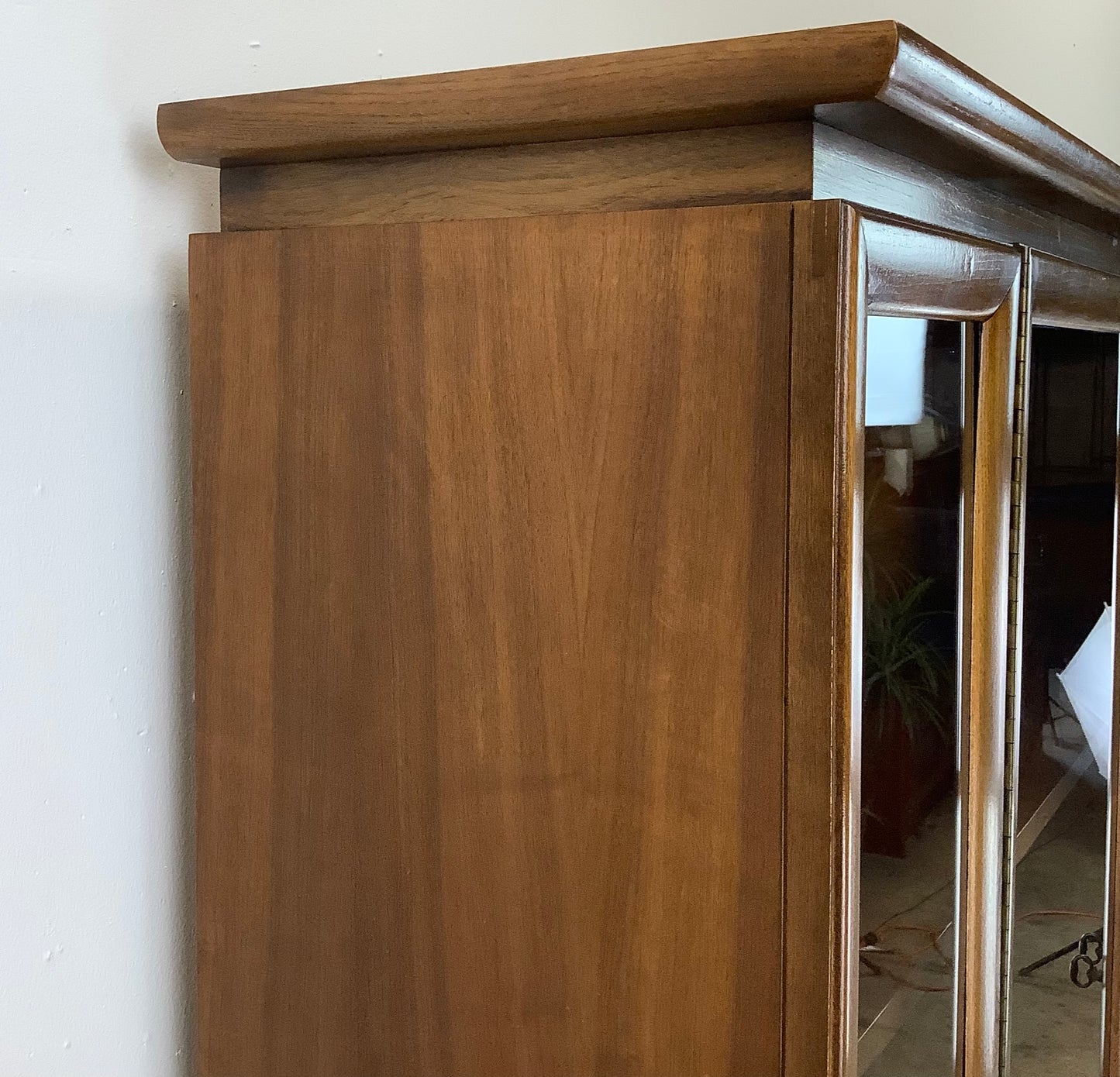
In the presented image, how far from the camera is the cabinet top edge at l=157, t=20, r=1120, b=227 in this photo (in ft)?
1.74

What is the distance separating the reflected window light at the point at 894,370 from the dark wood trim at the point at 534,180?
0.29 ft

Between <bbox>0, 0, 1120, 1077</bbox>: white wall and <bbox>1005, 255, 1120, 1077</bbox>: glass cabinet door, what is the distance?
1.71 ft

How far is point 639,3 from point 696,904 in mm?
847

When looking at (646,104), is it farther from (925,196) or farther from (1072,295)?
(1072,295)

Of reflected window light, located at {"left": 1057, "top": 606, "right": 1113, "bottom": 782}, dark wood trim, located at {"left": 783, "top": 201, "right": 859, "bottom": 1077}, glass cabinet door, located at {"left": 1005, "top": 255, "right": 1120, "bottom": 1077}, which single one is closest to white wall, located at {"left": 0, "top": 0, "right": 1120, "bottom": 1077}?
dark wood trim, located at {"left": 783, "top": 201, "right": 859, "bottom": 1077}

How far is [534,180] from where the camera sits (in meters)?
0.63

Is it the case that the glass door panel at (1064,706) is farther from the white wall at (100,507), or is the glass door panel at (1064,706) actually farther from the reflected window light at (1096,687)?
the white wall at (100,507)

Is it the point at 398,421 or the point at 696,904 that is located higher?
the point at 398,421

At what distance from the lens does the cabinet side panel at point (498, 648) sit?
0.59 metres

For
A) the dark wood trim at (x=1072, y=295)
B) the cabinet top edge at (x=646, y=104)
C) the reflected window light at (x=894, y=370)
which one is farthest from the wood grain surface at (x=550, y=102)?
the dark wood trim at (x=1072, y=295)

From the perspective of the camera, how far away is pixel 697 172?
23.1 inches

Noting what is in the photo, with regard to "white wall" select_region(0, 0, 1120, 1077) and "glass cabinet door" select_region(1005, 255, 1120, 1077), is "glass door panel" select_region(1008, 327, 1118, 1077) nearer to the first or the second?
"glass cabinet door" select_region(1005, 255, 1120, 1077)

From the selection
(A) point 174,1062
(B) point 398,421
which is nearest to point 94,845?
(A) point 174,1062

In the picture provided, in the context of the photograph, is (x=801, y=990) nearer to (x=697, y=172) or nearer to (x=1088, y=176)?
(x=697, y=172)
